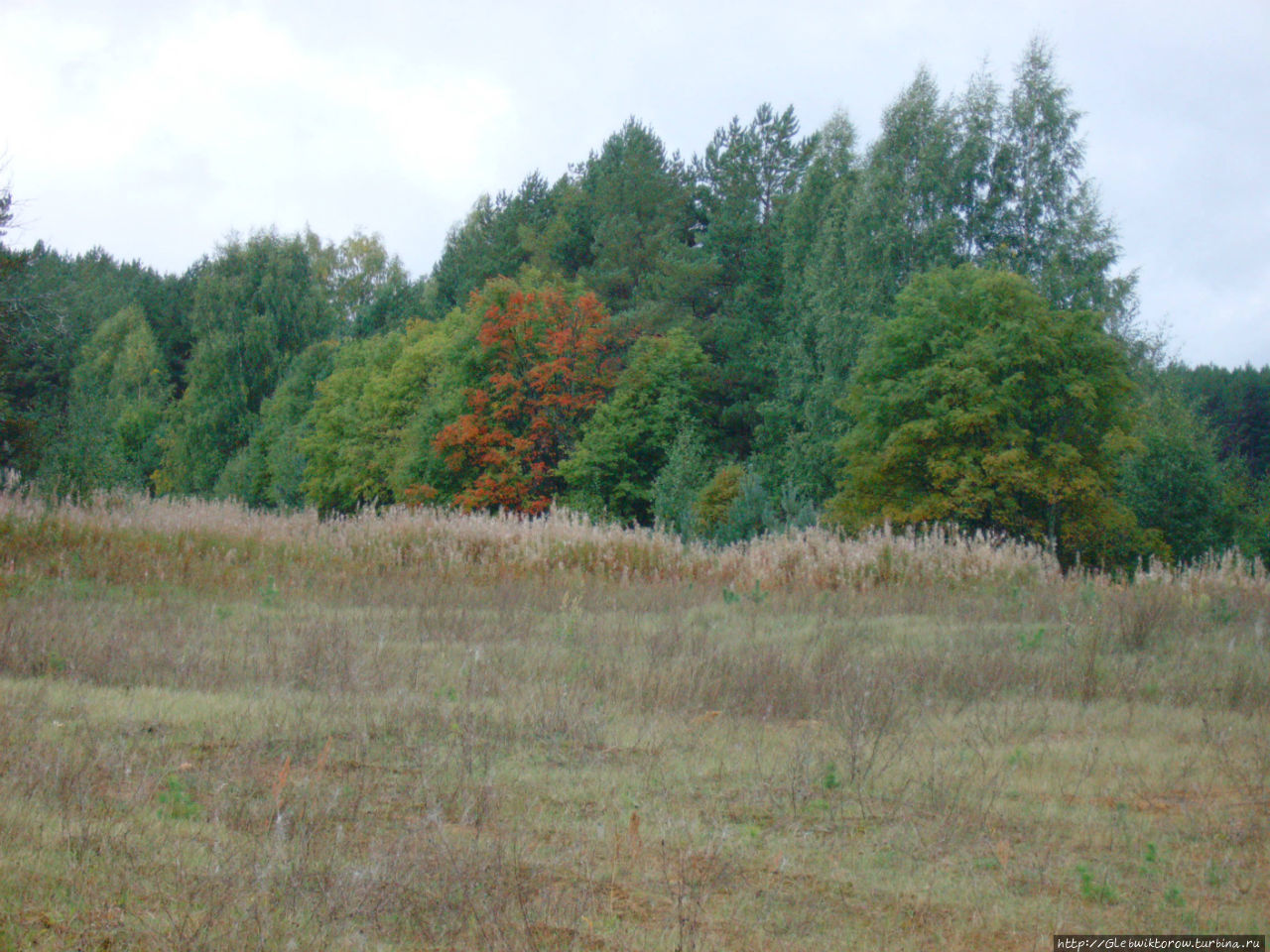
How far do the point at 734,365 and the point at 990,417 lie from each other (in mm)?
16380

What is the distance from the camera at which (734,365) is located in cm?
4416

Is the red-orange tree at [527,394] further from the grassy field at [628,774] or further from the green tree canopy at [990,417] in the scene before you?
the grassy field at [628,774]

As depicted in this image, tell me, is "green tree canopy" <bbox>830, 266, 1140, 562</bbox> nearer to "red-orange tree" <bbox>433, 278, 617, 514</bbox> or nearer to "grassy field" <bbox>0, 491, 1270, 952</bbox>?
"red-orange tree" <bbox>433, 278, 617, 514</bbox>

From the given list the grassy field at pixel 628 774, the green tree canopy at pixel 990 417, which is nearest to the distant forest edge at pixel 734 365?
the green tree canopy at pixel 990 417

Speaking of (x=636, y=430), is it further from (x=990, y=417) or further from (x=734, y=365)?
(x=990, y=417)

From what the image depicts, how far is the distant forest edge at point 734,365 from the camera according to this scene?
97.0 feet

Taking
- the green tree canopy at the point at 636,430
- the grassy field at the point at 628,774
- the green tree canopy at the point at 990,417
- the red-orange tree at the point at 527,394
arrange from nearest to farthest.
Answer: the grassy field at the point at 628,774 < the green tree canopy at the point at 990,417 < the green tree canopy at the point at 636,430 < the red-orange tree at the point at 527,394

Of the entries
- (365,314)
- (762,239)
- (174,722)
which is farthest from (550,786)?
(365,314)

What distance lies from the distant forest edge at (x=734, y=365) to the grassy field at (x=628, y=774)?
39.7 ft

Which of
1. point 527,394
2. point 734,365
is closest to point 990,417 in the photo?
point 734,365

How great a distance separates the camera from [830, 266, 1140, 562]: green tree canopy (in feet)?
94.8

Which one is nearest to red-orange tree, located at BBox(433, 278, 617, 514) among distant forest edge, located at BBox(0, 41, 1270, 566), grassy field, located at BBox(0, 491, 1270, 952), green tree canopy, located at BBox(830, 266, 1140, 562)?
distant forest edge, located at BBox(0, 41, 1270, 566)

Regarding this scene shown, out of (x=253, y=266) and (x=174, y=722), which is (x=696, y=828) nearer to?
(x=174, y=722)

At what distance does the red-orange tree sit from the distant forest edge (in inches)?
5.2
